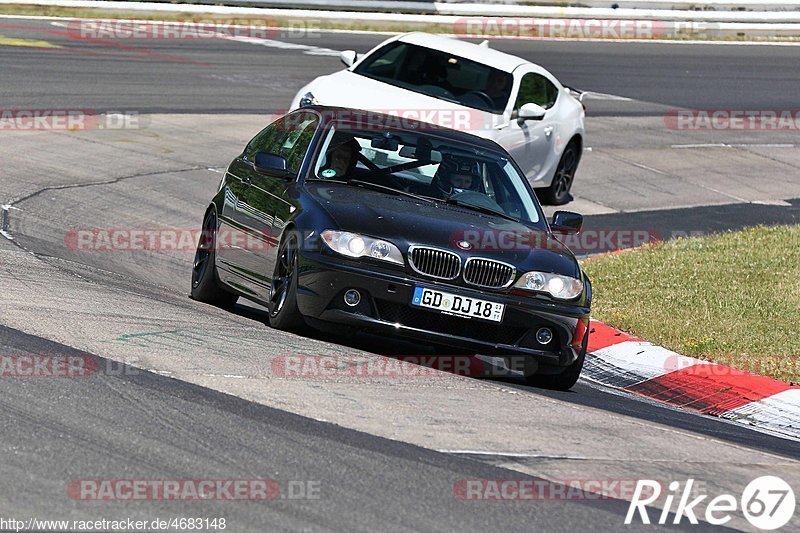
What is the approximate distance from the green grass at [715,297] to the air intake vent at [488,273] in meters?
2.37

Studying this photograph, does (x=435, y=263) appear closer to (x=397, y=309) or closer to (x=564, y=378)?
(x=397, y=309)

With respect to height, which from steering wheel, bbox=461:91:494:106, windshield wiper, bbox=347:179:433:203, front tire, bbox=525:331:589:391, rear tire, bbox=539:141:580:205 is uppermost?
windshield wiper, bbox=347:179:433:203

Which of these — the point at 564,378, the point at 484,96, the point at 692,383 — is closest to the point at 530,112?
the point at 484,96

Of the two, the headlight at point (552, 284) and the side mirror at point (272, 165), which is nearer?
the headlight at point (552, 284)

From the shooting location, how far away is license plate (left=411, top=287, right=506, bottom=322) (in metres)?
8.40

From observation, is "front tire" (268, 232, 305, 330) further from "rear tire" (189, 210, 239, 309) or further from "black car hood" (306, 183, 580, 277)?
"rear tire" (189, 210, 239, 309)

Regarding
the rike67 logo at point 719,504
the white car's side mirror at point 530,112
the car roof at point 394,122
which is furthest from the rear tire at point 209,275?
the white car's side mirror at point 530,112

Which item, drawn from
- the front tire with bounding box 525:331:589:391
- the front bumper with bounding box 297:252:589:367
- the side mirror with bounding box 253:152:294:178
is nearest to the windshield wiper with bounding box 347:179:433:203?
the side mirror with bounding box 253:152:294:178

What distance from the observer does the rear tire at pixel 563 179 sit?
1742 centimetres

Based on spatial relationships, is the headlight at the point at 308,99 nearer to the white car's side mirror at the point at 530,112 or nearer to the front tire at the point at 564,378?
the white car's side mirror at the point at 530,112

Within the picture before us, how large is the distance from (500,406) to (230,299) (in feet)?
11.6

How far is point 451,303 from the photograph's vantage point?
841 centimetres

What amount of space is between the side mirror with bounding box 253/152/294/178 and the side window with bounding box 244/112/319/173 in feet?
0.41

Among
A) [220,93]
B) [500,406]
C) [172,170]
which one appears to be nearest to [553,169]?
[172,170]
